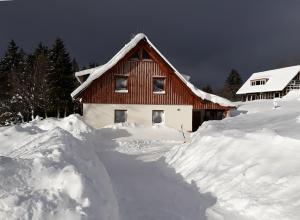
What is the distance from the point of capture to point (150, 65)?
25.7 m

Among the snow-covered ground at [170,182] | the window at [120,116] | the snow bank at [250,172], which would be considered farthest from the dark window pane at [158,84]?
the snow bank at [250,172]

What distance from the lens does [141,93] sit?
2558 cm

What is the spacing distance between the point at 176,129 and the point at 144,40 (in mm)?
6599

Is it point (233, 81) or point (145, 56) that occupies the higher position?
Answer: point (233, 81)

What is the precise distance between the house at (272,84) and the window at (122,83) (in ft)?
126

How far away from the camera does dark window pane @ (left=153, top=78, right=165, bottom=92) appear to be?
25906 millimetres

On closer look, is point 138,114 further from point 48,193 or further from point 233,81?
point 233,81

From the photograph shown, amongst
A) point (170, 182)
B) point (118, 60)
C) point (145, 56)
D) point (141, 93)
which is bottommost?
point (170, 182)

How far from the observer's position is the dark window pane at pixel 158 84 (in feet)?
85.0

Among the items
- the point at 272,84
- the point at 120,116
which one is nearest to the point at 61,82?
the point at 120,116

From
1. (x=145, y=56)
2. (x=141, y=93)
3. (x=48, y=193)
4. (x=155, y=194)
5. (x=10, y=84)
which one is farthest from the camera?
(x=10, y=84)

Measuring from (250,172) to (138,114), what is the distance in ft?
58.6

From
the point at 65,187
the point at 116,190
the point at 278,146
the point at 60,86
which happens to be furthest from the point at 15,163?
the point at 60,86

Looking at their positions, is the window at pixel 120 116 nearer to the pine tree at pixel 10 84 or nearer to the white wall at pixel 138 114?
the white wall at pixel 138 114
